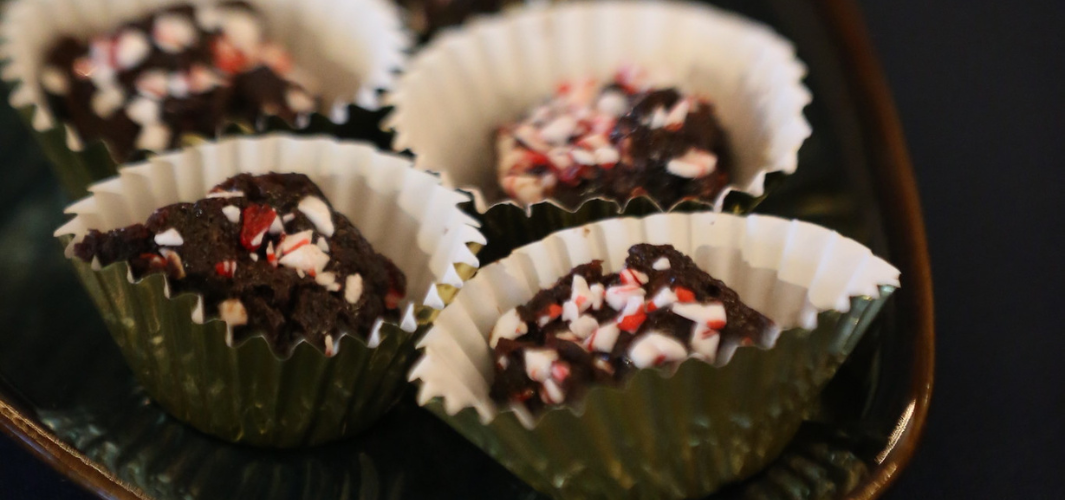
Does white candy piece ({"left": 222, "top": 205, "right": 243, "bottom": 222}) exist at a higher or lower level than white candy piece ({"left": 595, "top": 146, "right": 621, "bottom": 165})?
lower

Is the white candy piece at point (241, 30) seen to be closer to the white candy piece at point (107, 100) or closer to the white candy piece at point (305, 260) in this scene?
the white candy piece at point (107, 100)

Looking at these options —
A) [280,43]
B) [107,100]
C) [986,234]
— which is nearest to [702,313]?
[986,234]

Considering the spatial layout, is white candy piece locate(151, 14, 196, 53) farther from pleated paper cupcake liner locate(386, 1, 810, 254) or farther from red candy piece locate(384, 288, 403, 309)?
red candy piece locate(384, 288, 403, 309)

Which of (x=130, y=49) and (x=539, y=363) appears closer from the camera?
(x=539, y=363)

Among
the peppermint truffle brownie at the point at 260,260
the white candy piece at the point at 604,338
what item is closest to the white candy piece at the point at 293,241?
the peppermint truffle brownie at the point at 260,260

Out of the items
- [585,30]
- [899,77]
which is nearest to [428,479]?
[585,30]

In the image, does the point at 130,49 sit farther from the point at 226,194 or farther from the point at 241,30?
the point at 226,194


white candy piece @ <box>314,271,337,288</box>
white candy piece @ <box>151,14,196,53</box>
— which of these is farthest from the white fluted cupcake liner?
white candy piece @ <box>151,14,196,53</box>
